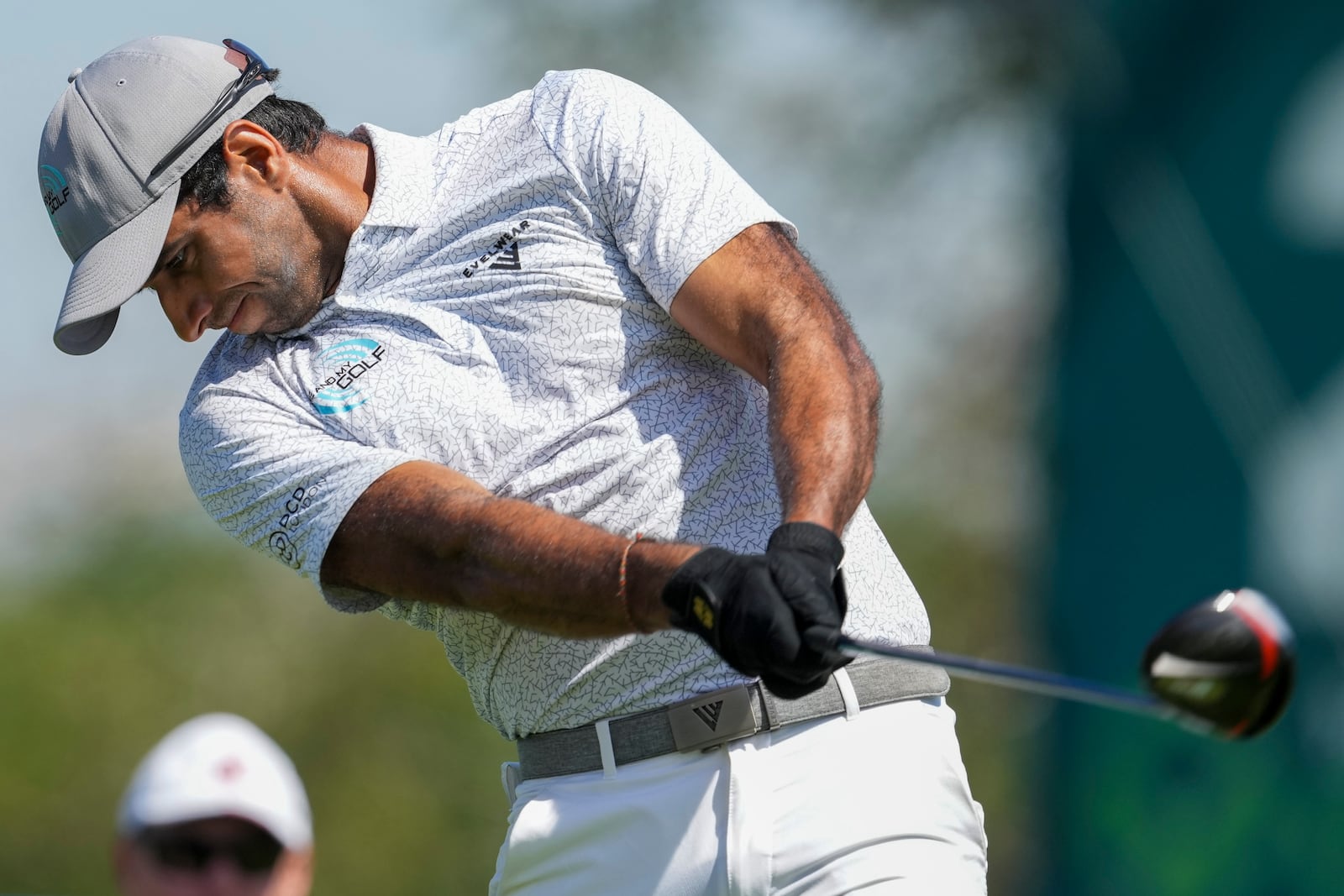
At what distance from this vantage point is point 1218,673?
1.91 m

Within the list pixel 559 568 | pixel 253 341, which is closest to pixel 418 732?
pixel 253 341

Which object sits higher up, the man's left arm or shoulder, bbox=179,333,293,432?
the man's left arm

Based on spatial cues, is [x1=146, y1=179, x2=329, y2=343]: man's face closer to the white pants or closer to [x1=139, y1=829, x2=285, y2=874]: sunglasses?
the white pants

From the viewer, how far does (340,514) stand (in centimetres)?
250

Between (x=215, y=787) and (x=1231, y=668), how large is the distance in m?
1.13

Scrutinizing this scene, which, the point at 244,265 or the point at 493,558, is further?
the point at 244,265

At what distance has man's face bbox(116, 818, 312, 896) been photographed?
1.82m

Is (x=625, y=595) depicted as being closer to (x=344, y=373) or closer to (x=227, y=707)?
(x=344, y=373)

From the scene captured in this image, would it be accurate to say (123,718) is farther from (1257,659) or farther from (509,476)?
(1257,659)

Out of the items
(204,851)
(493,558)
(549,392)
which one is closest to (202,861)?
(204,851)

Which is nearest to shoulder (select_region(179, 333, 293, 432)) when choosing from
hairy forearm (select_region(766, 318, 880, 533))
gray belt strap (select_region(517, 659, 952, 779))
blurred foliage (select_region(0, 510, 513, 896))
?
gray belt strap (select_region(517, 659, 952, 779))

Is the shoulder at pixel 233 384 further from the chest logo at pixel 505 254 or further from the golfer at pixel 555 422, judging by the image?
the chest logo at pixel 505 254

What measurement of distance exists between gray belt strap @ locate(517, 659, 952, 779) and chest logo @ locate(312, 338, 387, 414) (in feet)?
1.98

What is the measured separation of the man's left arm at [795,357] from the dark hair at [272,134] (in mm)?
812
